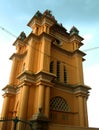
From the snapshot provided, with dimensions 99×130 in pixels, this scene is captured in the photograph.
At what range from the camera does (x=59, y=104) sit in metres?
19.4

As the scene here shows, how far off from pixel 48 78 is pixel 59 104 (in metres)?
3.54

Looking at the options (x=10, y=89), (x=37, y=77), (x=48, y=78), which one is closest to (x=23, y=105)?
(x=37, y=77)

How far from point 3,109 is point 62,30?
557 inches

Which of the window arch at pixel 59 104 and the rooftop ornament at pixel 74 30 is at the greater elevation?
the rooftop ornament at pixel 74 30

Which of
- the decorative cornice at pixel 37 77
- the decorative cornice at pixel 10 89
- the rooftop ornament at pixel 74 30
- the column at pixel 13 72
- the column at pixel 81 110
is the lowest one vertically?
the column at pixel 81 110

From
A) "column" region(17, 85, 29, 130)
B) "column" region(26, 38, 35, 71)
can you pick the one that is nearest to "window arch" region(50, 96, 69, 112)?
"column" region(17, 85, 29, 130)

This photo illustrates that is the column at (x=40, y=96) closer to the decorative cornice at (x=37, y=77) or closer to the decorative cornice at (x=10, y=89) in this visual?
the decorative cornice at (x=37, y=77)

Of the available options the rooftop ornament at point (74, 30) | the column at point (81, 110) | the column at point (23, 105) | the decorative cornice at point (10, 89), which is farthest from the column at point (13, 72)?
the rooftop ornament at point (74, 30)

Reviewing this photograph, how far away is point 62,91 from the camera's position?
66.9ft

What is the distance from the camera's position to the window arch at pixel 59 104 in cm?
1889

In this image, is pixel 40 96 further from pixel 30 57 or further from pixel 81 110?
pixel 81 110

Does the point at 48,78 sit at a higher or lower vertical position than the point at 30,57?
lower

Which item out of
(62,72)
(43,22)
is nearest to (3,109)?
(62,72)

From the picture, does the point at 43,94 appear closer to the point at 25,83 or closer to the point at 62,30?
the point at 25,83
